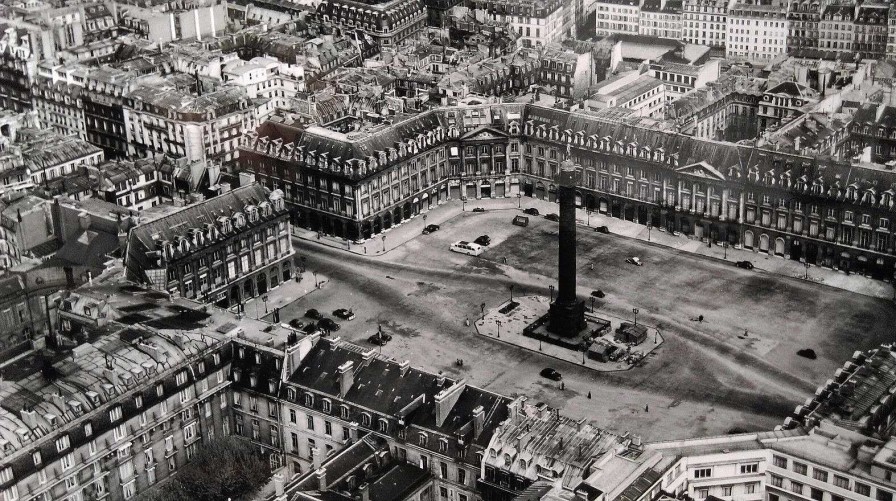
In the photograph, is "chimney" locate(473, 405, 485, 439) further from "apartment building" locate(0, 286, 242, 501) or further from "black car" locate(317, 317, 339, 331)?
"black car" locate(317, 317, 339, 331)

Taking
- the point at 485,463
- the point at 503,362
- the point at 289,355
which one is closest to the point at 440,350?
the point at 503,362

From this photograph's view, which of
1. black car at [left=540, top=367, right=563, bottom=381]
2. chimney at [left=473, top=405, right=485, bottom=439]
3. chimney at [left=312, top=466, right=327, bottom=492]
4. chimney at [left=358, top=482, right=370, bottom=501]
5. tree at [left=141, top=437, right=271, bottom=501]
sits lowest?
black car at [left=540, top=367, right=563, bottom=381]

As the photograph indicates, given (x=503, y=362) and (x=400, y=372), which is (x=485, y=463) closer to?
(x=400, y=372)

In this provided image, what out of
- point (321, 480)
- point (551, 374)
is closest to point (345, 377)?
point (321, 480)

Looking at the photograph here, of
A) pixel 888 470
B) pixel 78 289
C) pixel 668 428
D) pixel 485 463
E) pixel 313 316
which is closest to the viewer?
pixel 888 470

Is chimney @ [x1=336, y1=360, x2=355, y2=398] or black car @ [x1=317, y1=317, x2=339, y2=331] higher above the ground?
chimney @ [x1=336, y1=360, x2=355, y2=398]

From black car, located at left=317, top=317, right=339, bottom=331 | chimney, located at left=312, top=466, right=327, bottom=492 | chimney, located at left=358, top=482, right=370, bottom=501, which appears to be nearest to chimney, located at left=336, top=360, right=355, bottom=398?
chimney, located at left=312, top=466, right=327, bottom=492

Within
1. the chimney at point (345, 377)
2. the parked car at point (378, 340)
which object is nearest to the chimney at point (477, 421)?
the chimney at point (345, 377)
